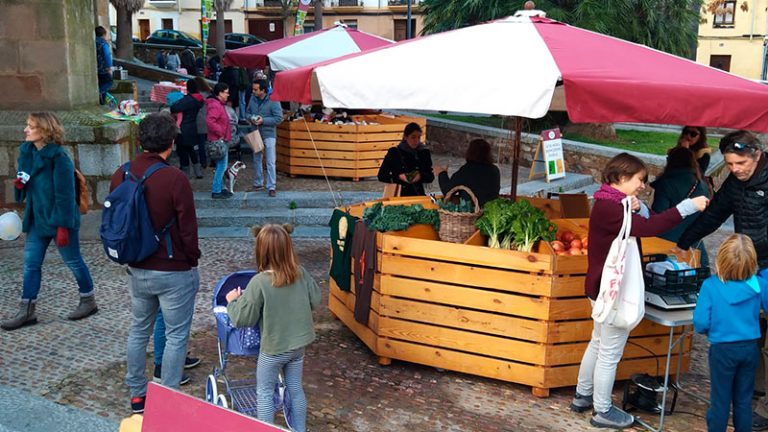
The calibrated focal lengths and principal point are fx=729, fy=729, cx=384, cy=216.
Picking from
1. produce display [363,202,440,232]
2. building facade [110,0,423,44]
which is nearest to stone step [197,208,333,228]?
produce display [363,202,440,232]

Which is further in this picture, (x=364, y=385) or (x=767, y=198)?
(x=364, y=385)

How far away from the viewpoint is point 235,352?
4.33m

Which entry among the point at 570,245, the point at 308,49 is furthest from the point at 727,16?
the point at 570,245

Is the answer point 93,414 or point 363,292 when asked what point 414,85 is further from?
point 93,414

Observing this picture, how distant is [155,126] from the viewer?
14.6 ft

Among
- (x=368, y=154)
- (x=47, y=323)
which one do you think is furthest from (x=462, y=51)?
(x=368, y=154)

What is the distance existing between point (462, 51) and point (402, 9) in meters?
45.5

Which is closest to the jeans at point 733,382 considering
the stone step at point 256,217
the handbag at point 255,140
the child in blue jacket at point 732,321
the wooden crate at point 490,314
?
the child in blue jacket at point 732,321

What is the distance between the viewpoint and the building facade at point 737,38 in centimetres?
3891

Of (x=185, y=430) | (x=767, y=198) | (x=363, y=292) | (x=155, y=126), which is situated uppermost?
(x=155, y=126)

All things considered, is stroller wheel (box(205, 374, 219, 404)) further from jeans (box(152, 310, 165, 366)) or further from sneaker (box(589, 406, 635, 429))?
sneaker (box(589, 406, 635, 429))

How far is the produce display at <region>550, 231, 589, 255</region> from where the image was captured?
17.3 ft

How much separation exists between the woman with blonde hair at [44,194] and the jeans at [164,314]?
166 centimetres

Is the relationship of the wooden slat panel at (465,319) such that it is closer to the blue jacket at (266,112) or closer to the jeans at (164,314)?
the jeans at (164,314)
